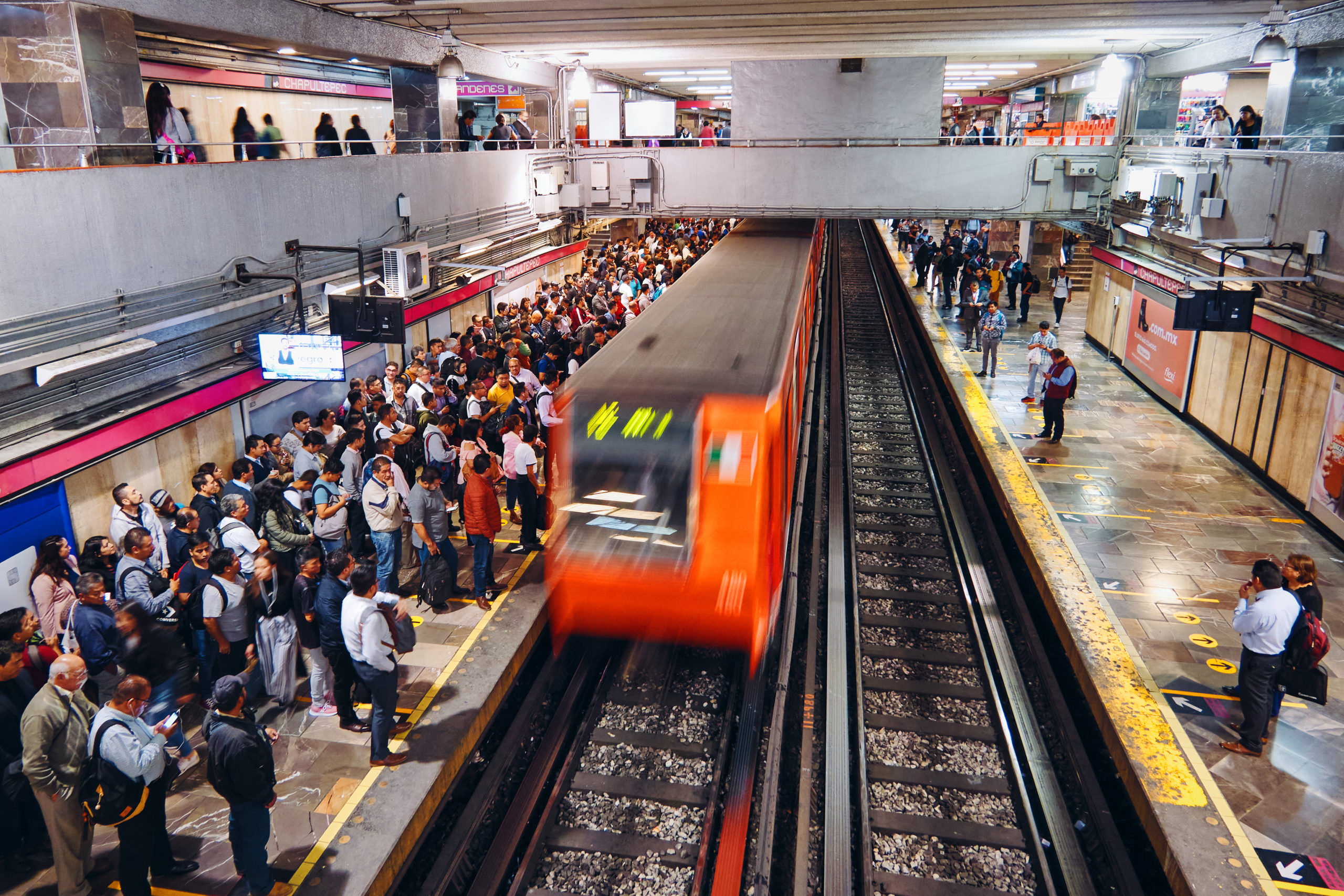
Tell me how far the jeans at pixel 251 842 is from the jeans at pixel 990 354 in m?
14.6

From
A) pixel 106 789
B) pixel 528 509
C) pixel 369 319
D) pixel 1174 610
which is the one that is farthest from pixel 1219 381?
pixel 106 789

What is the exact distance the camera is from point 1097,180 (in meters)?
18.0

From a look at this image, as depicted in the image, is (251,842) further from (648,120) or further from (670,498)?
(648,120)

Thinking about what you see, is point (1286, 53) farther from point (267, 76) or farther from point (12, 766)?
point (267, 76)

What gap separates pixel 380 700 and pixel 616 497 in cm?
221

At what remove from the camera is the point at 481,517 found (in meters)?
8.12

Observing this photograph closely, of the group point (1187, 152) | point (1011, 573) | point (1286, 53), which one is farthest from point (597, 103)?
point (1011, 573)

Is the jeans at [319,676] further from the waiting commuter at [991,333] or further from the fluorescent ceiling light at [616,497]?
the waiting commuter at [991,333]

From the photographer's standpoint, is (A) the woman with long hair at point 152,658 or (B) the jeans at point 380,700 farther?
(B) the jeans at point 380,700

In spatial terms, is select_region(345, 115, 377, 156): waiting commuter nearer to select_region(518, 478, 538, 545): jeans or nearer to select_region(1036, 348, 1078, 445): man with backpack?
select_region(518, 478, 538, 545): jeans

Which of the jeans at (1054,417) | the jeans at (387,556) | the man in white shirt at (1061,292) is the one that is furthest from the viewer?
the man in white shirt at (1061,292)

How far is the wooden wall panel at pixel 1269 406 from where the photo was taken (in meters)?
11.3

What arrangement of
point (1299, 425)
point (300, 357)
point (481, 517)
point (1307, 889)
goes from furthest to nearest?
point (1299, 425), point (300, 357), point (481, 517), point (1307, 889)

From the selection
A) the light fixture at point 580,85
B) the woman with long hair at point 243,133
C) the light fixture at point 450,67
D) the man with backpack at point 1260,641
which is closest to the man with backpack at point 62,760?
the man with backpack at point 1260,641
